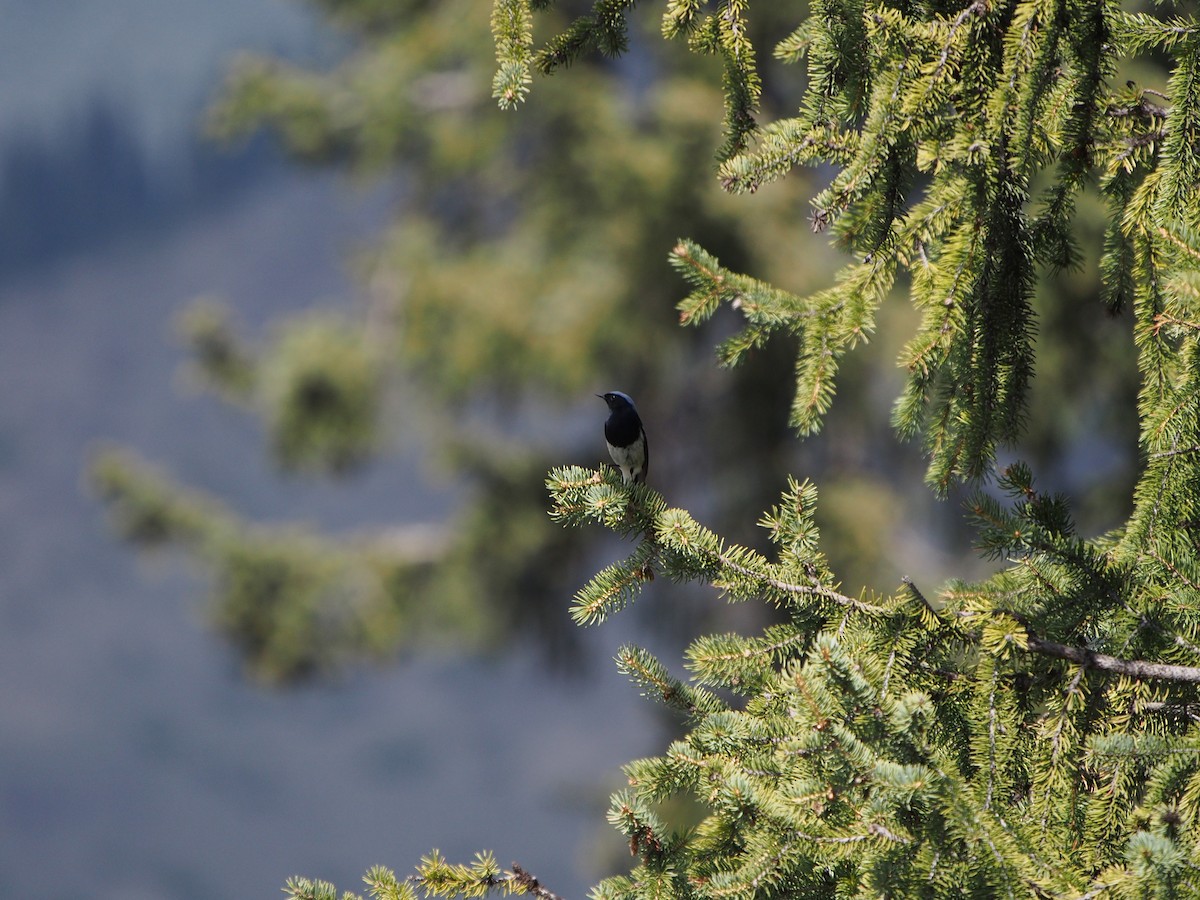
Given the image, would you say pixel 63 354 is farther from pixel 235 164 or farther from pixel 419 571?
pixel 419 571

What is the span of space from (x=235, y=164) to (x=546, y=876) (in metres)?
22.8

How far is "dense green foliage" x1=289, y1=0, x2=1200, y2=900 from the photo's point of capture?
5.44 feet

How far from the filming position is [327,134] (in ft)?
35.6

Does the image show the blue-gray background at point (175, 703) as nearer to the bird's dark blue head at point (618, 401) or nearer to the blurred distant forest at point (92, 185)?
the blurred distant forest at point (92, 185)

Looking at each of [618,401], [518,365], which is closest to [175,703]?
[518,365]

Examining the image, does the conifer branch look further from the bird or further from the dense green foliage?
the bird

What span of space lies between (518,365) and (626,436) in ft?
17.8

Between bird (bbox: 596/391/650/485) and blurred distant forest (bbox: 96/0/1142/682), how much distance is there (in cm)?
458

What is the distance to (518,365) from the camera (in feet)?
30.3

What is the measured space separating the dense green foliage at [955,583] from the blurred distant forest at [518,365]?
6.15 metres

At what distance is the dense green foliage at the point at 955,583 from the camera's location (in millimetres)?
1657

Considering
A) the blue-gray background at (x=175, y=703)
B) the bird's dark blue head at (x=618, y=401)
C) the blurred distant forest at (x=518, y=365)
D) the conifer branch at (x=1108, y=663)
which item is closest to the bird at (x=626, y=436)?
the bird's dark blue head at (x=618, y=401)

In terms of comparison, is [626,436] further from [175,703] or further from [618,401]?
[175,703]

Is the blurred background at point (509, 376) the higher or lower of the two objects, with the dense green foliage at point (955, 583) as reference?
higher
